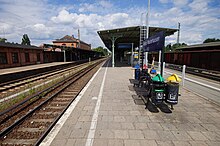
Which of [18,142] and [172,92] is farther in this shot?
[172,92]

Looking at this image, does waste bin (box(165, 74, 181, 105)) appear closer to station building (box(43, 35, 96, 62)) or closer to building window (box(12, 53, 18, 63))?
building window (box(12, 53, 18, 63))

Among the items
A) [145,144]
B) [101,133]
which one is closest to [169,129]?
[145,144]

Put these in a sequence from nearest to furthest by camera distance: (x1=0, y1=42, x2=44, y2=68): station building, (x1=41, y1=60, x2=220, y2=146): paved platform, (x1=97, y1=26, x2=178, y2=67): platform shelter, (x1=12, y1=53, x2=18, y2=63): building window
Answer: (x1=41, y1=60, x2=220, y2=146): paved platform → (x1=97, y1=26, x2=178, y2=67): platform shelter → (x1=0, y1=42, x2=44, y2=68): station building → (x1=12, y1=53, x2=18, y2=63): building window

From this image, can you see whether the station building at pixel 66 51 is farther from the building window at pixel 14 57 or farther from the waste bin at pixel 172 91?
the waste bin at pixel 172 91

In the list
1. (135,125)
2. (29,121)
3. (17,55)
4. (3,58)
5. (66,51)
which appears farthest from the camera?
(66,51)

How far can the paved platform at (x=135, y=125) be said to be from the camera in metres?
2.90

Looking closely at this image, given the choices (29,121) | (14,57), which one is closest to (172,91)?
(29,121)

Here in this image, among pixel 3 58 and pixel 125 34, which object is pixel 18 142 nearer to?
pixel 125 34

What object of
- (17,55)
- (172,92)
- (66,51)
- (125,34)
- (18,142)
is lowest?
(18,142)

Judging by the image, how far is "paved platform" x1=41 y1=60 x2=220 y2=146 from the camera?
2895mm

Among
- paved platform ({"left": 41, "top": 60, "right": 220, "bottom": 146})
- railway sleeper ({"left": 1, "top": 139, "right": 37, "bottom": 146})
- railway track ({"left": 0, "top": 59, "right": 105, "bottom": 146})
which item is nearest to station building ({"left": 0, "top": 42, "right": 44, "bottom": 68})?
railway track ({"left": 0, "top": 59, "right": 105, "bottom": 146})

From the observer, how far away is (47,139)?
297cm

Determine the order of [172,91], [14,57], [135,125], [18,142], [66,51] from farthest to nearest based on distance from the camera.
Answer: [66,51], [14,57], [172,91], [135,125], [18,142]

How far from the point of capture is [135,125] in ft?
11.6
